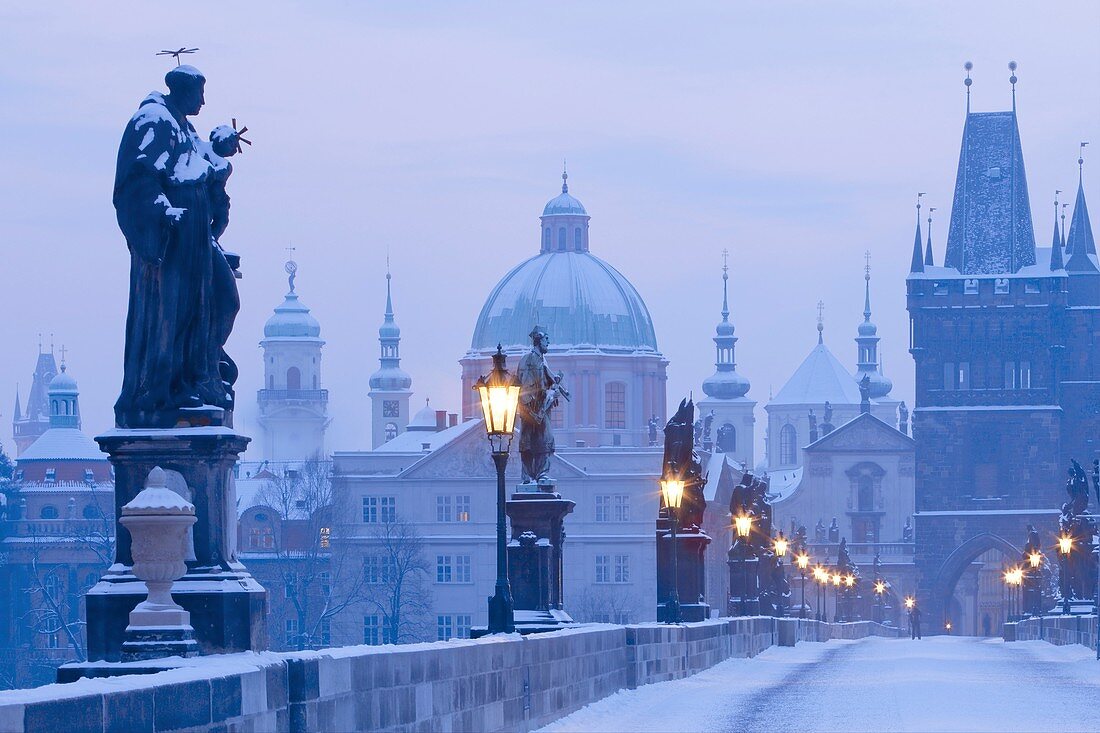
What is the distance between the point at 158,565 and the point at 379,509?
423 feet

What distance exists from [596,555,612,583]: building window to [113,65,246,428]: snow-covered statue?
407 feet

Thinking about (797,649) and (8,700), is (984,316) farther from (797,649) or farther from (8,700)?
(8,700)

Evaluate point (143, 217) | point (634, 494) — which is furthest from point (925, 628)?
point (143, 217)

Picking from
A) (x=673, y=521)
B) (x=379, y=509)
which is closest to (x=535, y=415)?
(x=673, y=521)

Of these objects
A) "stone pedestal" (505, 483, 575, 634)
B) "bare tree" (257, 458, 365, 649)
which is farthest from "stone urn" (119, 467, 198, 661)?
"bare tree" (257, 458, 365, 649)

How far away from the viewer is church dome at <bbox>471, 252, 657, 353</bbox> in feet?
542

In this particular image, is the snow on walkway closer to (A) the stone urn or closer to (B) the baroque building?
(A) the stone urn

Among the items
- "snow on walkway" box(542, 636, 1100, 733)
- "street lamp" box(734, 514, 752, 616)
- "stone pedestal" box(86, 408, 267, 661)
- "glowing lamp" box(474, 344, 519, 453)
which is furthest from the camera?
"street lamp" box(734, 514, 752, 616)

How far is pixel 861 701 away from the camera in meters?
27.5

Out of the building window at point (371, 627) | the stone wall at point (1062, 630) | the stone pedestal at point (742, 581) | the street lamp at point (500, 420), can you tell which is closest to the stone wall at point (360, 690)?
the street lamp at point (500, 420)

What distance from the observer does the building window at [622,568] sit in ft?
461

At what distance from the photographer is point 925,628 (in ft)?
497

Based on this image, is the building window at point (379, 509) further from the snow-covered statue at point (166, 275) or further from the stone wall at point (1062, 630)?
the snow-covered statue at point (166, 275)

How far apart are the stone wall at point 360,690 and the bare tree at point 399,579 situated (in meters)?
106
